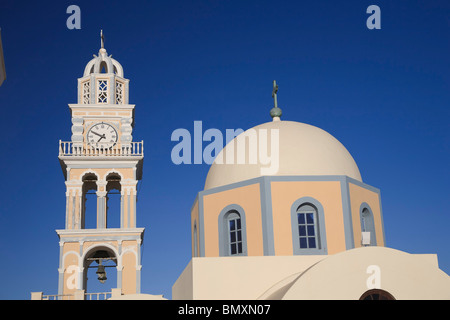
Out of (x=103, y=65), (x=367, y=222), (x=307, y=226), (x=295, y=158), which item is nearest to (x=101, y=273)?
(x=103, y=65)

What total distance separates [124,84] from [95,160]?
482 cm

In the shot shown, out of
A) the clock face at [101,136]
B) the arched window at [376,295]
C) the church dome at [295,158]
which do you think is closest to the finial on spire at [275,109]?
the church dome at [295,158]

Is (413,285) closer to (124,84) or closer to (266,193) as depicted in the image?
(266,193)

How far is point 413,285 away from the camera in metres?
10.6

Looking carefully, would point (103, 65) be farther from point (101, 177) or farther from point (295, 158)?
point (295, 158)

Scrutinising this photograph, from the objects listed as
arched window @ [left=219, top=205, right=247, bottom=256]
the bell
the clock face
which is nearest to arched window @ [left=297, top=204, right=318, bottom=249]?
arched window @ [left=219, top=205, right=247, bottom=256]

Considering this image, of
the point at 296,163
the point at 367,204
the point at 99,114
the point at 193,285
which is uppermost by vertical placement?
the point at 99,114

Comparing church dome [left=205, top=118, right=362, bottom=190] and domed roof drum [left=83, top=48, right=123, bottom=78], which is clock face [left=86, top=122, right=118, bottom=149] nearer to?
domed roof drum [left=83, top=48, right=123, bottom=78]

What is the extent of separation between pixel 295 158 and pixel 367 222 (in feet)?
8.22

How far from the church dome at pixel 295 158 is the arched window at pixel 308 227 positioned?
93 centimetres

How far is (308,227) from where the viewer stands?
1395cm

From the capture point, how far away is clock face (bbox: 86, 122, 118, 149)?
27.0 metres

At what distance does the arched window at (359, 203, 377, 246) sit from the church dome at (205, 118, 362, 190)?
0.97 metres
